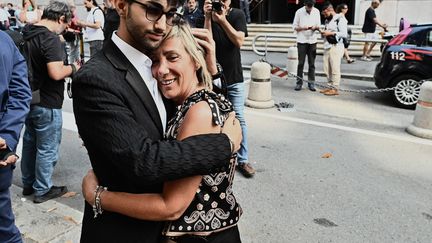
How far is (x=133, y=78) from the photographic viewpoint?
1.44m

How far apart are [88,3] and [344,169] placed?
28.9 feet

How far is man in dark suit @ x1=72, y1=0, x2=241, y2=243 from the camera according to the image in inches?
52.0

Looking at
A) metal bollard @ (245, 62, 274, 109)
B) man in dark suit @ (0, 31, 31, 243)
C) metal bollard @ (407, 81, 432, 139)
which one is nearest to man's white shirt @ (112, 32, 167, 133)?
man in dark suit @ (0, 31, 31, 243)

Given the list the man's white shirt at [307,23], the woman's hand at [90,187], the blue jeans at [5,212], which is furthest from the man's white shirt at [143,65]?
the man's white shirt at [307,23]

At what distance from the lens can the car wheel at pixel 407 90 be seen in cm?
793

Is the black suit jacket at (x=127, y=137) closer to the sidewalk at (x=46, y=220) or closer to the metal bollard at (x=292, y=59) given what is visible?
the sidewalk at (x=46, y=220)

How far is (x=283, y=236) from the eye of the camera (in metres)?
3.54

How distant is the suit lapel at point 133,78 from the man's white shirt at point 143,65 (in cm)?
2

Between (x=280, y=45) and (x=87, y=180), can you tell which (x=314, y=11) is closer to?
(x=280, y=45)

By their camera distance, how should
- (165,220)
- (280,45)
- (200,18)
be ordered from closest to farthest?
(165,220)
(200,18)
(280,45)

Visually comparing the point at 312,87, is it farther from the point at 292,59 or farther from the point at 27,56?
the point at 27,56

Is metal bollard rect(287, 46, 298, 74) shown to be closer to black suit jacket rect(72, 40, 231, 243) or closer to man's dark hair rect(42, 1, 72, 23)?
man's dark hair rect(42, 1, 72, 23)

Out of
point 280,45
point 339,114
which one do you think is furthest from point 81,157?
point 280,45

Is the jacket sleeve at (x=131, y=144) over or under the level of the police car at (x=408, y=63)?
over
